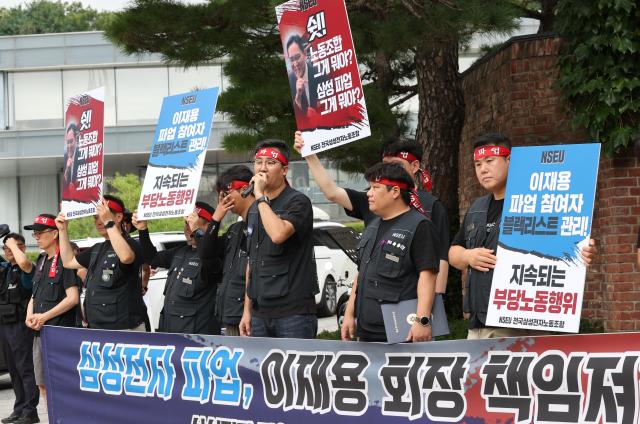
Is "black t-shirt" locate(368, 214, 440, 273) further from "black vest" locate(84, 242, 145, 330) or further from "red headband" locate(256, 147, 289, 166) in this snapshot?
"black vest" locate(84, 242, 145, 330)

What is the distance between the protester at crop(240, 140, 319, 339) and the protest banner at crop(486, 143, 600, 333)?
1.77 metres

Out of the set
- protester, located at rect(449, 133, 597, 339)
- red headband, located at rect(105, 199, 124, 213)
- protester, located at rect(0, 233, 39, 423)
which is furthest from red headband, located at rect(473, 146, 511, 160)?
protester, located at rect(0, 233, 39, 423)

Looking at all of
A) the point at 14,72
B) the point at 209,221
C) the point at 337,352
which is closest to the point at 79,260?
the point at 209,221

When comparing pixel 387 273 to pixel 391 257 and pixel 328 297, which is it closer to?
pixel 391 257

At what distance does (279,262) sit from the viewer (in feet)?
23.9

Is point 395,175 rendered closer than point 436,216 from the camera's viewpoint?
Yes

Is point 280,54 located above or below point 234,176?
above

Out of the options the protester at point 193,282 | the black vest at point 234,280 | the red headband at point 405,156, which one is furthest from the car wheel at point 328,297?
the red headband at point 405,156

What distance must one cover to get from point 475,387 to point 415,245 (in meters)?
1.08

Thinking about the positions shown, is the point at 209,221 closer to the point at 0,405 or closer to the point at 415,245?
the point at 415,245

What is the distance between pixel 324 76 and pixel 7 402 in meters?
6.74

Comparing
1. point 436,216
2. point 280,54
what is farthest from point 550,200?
point 280,54

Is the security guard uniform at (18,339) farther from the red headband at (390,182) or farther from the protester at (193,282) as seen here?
the red headband at (390,182)

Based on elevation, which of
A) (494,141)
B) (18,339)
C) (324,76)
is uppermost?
(324,76)
